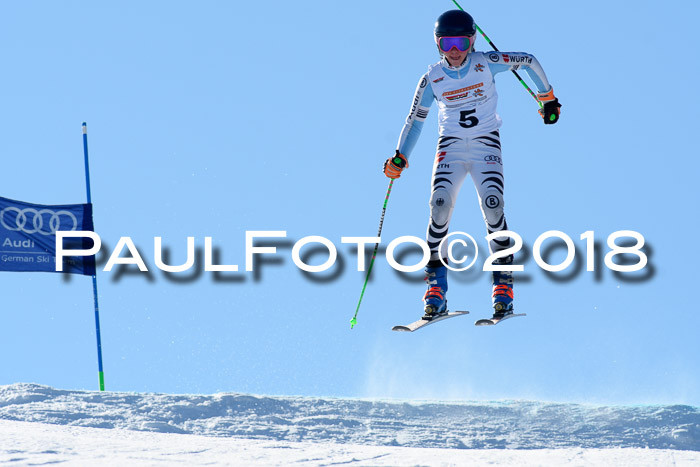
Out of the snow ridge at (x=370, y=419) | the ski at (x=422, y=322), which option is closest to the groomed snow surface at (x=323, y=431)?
the snow ridge at (x=370, y=419)

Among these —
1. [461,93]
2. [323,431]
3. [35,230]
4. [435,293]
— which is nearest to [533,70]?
[461,93]

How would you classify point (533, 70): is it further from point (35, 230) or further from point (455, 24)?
point (35, 230)

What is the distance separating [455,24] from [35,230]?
437 inches

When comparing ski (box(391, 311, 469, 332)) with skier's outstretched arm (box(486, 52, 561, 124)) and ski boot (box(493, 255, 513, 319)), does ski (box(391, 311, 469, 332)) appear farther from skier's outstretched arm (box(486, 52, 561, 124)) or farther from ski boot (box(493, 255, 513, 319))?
skier's outstretched arm (box(486, 52, 561, 124))

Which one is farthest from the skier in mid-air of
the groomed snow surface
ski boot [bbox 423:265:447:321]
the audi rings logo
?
the audi rings logo

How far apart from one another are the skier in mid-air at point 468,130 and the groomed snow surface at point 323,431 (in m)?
1.95

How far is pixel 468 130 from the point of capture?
1091 centimetres

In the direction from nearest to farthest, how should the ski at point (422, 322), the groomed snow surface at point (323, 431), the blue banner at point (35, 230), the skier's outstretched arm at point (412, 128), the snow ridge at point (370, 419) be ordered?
1. the groomed snow surface at point (323, 431)
2. the ski at point (422, 322)
3. the skier's outstretched arm at point (412, 128)
4. the snow ridge at point (370, 419)
5. the blue banner at point (35, 230)

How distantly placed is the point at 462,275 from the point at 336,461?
3.62 meters

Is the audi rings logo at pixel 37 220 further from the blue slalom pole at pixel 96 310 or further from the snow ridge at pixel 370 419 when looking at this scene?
the snow ridge at pixel 370 419

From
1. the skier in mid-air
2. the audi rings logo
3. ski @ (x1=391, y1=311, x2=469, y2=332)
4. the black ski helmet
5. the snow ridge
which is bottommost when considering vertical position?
the snow ridge

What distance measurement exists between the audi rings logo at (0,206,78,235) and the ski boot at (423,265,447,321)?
9904 mm

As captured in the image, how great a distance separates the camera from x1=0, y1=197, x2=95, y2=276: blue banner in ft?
61.2

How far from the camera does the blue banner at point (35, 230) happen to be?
18.6 meters
